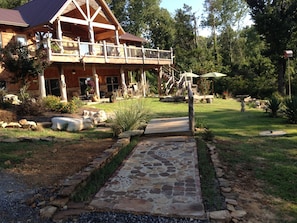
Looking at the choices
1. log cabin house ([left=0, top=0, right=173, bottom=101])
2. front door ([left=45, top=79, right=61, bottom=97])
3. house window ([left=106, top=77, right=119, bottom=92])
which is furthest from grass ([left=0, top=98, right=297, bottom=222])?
house window ([left=106, top=77, right=119, bottom=92])

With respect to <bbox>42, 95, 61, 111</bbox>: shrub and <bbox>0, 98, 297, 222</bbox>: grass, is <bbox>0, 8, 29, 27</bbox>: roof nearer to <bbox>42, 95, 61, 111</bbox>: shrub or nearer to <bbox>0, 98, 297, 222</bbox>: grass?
<bbox>42, 95, 61, 111</bbox>: shrub

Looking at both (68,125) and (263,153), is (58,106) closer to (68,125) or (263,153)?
(68,125)

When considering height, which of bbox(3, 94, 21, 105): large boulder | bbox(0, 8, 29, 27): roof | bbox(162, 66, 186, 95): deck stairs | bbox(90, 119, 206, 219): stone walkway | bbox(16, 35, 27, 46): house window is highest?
bbox(0, 8, 29, 27): roof

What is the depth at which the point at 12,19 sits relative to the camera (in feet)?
58.1

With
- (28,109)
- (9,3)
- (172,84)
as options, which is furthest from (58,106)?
(9,3)

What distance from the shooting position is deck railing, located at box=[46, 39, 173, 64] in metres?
15.4

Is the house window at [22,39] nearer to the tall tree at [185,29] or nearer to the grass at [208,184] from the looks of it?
the grass at [208,184]

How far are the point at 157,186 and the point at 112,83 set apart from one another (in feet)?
68.5

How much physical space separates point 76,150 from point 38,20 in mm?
13643

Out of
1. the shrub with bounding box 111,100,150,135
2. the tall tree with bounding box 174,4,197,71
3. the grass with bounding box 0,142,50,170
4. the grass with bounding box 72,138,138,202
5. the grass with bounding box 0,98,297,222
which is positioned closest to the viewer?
the grass with bounding box 72,138,138,202

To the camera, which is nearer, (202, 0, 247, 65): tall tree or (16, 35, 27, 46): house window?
(16, 35, 27, 46): house window

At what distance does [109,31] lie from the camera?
22.6 metres

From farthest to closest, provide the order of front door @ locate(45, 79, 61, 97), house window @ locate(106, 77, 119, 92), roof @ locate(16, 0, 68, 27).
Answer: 1. house window @ locate(106, 77, 119, 92)
2. front door @ locate(45, 79, 61, 97)
3. roof @ locate(16, 0, 68, 27)

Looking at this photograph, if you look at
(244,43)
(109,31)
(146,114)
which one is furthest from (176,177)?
(244,43)
